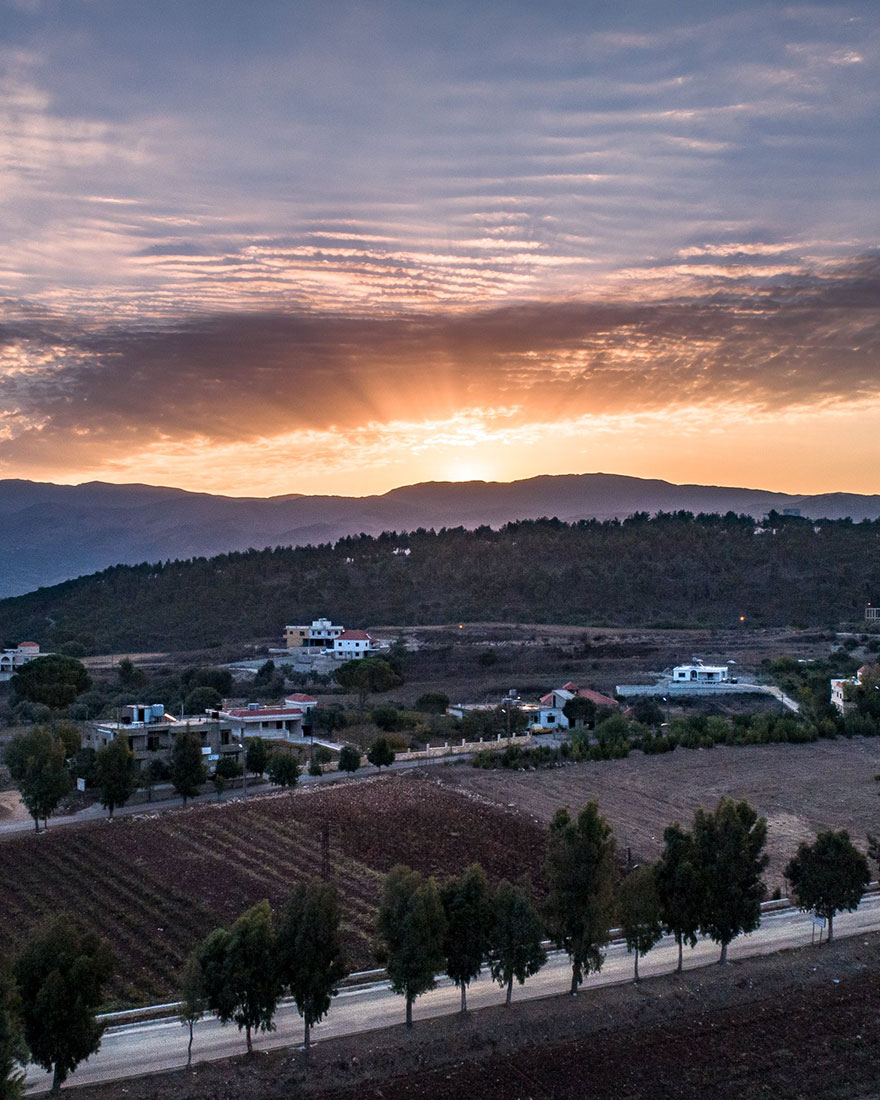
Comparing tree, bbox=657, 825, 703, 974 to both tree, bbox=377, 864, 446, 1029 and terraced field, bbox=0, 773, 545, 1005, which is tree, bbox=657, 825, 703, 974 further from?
terraced field, bbox=0, 773, 545, 1005

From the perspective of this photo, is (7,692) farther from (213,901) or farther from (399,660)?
(213,901)

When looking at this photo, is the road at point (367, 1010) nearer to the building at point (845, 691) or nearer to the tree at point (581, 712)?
the tree at point (581, 712)

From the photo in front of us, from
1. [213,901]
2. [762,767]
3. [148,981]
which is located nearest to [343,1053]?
[148,981]

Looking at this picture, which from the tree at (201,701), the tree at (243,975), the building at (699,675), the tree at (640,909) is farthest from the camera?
the building at (699,675)

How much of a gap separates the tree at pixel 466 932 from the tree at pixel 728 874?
4337 millimetres

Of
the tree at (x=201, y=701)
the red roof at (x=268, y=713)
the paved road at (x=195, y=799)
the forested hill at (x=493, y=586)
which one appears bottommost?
the paved road at (x=195, y=799)

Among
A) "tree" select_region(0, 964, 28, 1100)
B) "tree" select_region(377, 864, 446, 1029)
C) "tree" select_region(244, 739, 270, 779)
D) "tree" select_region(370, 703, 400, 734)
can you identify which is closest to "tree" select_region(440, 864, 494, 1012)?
"tree" select_region(377, 864, 446, 1029)

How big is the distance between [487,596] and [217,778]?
60.1 metres

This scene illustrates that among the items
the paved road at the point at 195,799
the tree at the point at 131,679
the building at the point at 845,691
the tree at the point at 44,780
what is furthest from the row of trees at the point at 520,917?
the tree at the point at 131,679

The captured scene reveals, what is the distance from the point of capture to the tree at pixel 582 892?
18.0m

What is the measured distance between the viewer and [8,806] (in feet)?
111

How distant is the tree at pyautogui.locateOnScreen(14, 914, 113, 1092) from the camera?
14.6 m

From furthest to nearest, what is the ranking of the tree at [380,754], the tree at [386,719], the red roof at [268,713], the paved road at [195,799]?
the tree at [386,719]
the red roof at [268,713]
the tree at [380,754]
the paved road at [195,799]

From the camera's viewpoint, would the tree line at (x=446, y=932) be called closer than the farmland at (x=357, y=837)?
Yes
